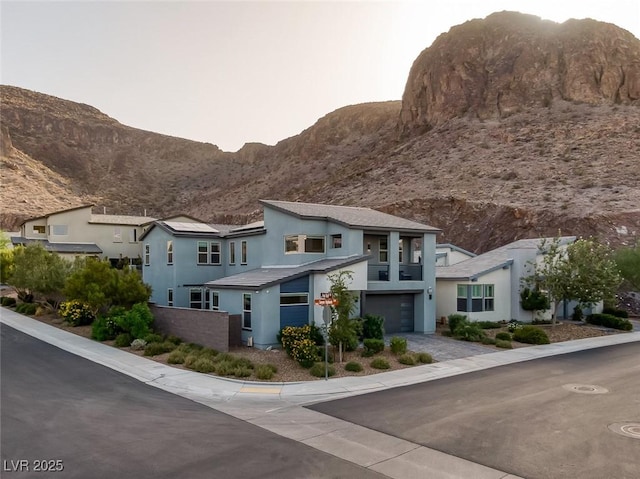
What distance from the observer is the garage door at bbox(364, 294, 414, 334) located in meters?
26.5

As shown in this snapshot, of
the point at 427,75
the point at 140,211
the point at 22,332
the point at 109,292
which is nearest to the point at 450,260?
the point at 109,292

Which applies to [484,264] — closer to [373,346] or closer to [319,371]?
[373,346]

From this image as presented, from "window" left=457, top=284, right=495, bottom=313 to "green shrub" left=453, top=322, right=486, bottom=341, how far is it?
3608mm

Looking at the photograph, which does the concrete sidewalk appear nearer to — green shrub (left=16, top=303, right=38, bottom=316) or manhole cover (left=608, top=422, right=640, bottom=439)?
manhole cover (left=608, top=422, right=640, bottom=439)

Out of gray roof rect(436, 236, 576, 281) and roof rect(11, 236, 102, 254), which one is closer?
gray roof rect(436, 236, 576, 281)

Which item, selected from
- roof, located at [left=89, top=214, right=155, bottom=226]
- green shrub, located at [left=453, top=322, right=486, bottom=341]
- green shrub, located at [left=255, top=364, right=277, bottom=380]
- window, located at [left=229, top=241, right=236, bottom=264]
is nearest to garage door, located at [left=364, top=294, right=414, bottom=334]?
green shrub, located at [left=453, top=322, right=486, bottom=341]

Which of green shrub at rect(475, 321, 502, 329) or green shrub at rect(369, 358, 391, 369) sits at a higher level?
green shrub at rect(369, 358, 391, 369)

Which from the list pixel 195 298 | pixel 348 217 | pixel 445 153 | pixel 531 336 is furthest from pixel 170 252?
pixel 445 153

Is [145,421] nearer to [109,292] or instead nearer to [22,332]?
[109,292]

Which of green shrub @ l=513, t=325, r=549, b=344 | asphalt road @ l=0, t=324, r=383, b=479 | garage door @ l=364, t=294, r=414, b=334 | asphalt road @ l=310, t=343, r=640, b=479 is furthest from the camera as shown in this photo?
garage door @ l=364, t=294, r=414, b=334

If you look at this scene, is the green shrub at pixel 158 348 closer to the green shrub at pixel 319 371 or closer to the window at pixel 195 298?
the green shrub at pixel 319 371

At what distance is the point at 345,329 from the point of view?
19.3m

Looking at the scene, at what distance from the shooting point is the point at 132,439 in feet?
36.6

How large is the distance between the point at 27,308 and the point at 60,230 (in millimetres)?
16485
